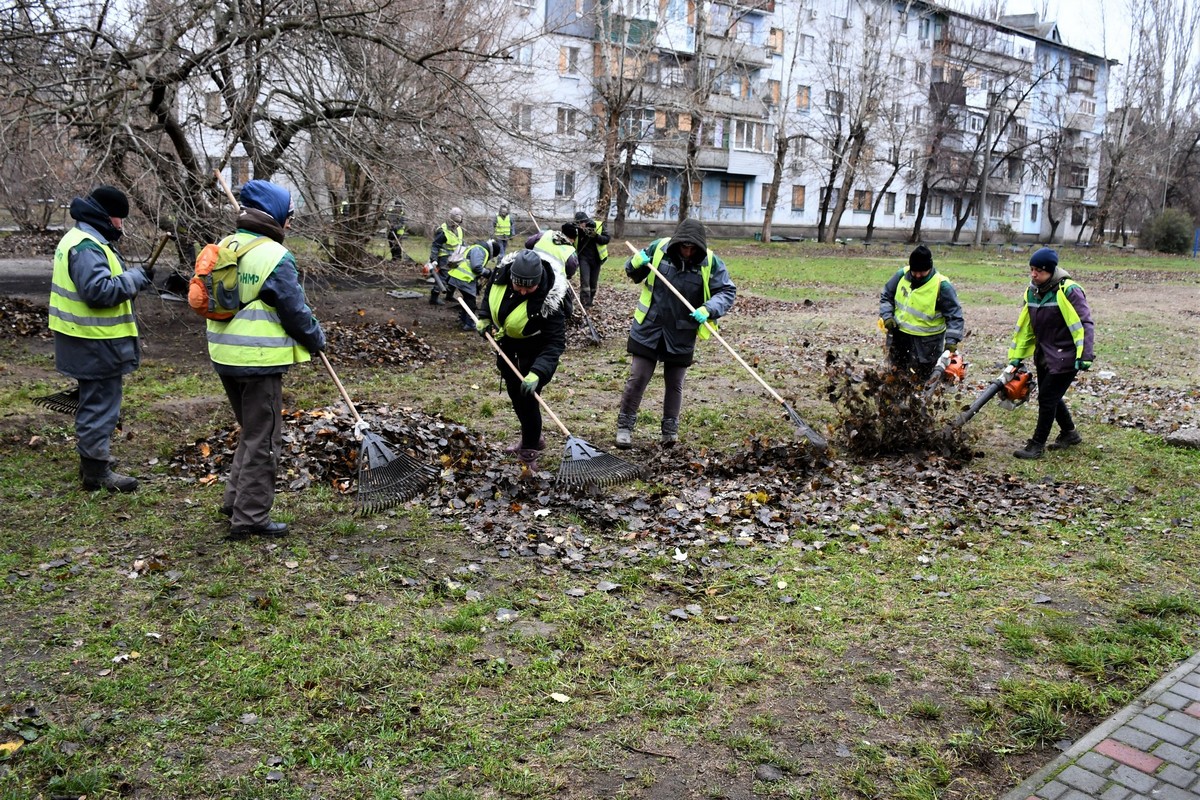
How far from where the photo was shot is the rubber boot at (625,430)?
Answer: 8117mm

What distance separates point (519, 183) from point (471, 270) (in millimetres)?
1953

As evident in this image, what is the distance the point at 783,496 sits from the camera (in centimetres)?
687

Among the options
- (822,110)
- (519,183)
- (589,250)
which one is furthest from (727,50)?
(519,183)

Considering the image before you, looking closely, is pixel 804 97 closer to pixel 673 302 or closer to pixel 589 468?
pixel 673 302

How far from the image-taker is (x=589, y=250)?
15633 mm

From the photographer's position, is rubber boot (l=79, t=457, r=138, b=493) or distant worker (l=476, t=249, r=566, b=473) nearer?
rubber boot (l=79, t=457, r=138, b=493)

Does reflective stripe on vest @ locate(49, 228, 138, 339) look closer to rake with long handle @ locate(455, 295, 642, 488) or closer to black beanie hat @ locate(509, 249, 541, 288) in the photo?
black beanie hat @ locate(509, 249, 541, 288)

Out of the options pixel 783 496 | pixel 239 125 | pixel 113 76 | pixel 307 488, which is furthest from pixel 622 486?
pixel 113 76

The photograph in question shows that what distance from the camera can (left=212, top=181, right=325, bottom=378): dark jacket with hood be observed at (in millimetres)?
5395

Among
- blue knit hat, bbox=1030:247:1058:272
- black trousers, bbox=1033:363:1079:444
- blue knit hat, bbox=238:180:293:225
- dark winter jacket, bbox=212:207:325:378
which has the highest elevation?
blue knit hat, bbox=238:180:293:225

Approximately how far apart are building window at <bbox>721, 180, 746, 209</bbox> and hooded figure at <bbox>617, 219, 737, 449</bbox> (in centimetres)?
4458

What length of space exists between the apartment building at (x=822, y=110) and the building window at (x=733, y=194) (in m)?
0.08

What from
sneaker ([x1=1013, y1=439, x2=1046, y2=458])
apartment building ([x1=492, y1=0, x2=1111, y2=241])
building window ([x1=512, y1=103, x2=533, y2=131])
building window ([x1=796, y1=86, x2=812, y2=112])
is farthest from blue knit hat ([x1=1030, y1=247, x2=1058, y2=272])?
building window ([x1=796, y1=86, x2=812, y2=112])

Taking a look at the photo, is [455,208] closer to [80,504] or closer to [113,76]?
[113,76]
